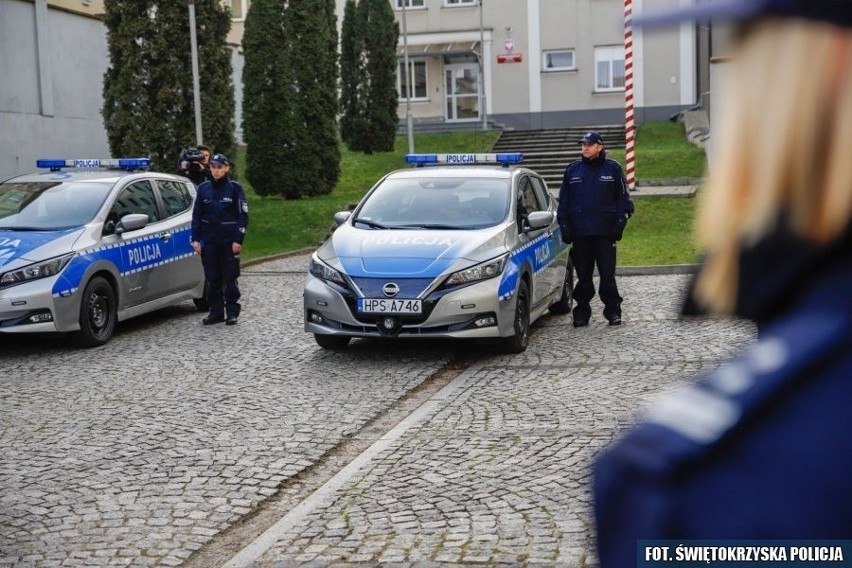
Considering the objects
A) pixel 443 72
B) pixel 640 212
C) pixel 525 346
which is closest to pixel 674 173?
pixel 640 212

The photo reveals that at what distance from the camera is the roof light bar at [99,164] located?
1338 cm

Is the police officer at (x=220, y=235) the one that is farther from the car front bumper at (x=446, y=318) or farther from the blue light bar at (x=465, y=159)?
the car front bumper at (x=446, y=318)

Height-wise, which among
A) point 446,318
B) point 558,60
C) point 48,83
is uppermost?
point 558,60

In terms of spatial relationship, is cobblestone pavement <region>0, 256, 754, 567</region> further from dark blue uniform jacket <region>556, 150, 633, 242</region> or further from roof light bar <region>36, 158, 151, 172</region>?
roof light bar <region>36, 158, 151, 172</region>

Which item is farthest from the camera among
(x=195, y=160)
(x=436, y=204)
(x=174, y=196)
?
(x=195, y=160)

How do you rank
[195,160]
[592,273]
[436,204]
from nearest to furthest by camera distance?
[436,204] → [592,273] → [195,160]

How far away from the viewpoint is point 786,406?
891mm

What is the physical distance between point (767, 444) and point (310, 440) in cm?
653

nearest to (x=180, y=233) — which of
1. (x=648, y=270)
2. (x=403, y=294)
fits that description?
(x=403, y=294)

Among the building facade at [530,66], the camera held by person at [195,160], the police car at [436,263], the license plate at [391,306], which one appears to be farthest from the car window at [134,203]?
the building facade at [530,66]

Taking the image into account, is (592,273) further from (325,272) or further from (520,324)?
(325,272)

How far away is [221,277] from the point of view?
41.3 ft

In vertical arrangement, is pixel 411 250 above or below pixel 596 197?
below

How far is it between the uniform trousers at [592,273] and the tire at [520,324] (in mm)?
1359
